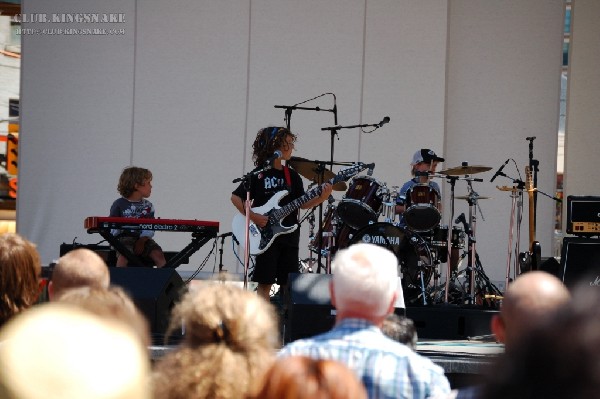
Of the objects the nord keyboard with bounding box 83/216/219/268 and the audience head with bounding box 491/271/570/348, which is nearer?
the audience head with bounding box 491/271/570/348

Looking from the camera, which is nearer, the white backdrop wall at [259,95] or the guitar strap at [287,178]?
the guitar strap at [287,178]

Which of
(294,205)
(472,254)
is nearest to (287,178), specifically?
(294,205)

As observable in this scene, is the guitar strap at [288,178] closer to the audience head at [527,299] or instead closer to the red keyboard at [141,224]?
the red keyboard at [141,224]

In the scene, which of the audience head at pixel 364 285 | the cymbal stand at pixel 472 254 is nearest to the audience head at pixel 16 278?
the audience head at pixel 364 285

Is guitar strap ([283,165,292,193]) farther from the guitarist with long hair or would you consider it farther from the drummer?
the drummer

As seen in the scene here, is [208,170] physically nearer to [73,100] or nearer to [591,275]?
[73,100]

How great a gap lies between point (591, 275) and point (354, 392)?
5633mm

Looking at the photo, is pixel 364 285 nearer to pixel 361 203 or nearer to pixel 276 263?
pixel 276 263

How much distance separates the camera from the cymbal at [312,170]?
316 inches

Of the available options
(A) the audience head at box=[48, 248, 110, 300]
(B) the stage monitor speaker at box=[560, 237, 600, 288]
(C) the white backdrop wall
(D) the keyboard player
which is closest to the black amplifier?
(B) the stage monitor speaker at box=[560, 237, 600, 288]

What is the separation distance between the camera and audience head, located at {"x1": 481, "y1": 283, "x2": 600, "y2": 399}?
1.05m

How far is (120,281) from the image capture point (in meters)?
5.86

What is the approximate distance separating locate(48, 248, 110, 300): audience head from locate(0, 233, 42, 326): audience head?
100 millimetres

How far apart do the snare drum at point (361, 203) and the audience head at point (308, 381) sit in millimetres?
6916
